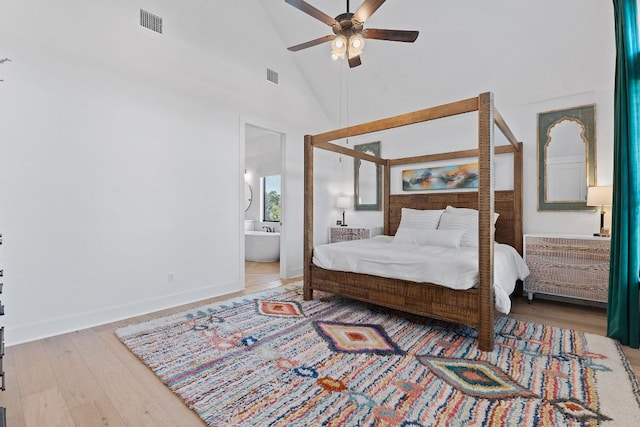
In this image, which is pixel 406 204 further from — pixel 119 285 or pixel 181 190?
pixel 119 285

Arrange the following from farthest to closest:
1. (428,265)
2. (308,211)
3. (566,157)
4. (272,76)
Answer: (272,76) → (566,157) → (308,211) → (428,265)

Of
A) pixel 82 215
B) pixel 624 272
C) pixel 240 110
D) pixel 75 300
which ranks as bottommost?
pixel 75 300

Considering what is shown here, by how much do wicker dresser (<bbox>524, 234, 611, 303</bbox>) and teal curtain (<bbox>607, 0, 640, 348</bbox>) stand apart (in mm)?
810

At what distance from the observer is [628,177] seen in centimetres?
238

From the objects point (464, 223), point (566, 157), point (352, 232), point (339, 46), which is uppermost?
point (339, 46)

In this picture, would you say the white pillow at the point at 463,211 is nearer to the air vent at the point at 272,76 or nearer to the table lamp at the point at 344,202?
the table lamp at the point at 344,202

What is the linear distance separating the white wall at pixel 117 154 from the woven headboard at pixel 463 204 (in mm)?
2487

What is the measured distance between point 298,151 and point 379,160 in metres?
1.29

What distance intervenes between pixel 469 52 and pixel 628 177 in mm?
2214

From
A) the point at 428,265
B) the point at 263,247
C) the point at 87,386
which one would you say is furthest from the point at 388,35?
the point at 263,247

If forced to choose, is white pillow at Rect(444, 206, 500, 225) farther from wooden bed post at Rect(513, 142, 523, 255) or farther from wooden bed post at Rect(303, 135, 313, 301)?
wooden bed post at Rect(303, 135, 313, 301)

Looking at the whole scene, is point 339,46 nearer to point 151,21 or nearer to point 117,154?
point 151,21

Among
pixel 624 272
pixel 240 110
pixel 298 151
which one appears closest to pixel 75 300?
pixel 240 110

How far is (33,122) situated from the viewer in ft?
8.34
